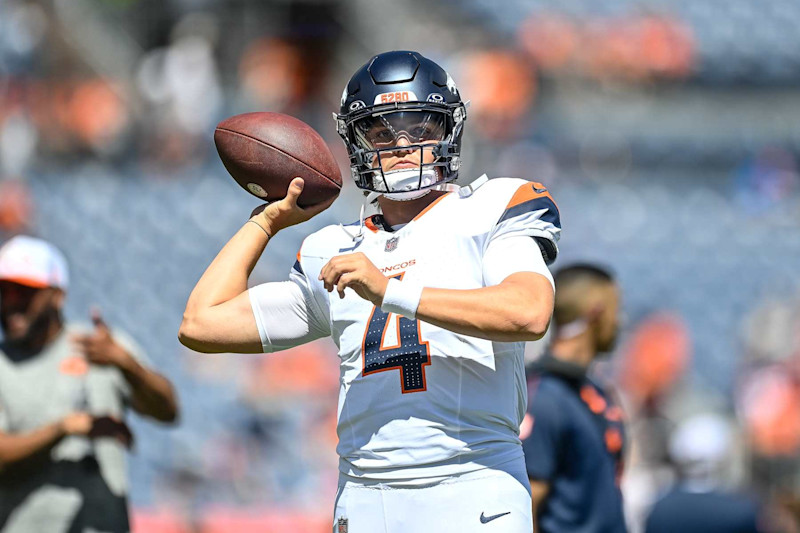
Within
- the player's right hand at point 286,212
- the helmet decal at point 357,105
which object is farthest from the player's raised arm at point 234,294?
the helmet decal at point 357,105

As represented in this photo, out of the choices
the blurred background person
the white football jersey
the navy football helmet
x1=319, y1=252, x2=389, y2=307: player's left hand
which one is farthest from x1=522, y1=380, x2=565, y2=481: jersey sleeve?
x1=319, y1=252, x2=389, y2=307: player's left hand

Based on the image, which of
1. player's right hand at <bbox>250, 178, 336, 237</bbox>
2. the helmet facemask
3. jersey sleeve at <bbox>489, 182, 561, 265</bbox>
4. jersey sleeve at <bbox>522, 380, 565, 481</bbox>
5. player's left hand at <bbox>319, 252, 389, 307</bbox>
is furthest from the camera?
jersey sleeve at <bbox>522, 380, 565, 481</bbox>

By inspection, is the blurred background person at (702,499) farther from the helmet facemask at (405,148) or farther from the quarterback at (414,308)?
the helmet facemask at (405,148)

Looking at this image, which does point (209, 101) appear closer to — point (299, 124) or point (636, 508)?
point (636, 508)

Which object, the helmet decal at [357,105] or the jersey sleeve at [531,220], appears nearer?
the jersey sleeve at [531,220]

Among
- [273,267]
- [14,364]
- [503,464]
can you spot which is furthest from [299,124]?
[273,267]

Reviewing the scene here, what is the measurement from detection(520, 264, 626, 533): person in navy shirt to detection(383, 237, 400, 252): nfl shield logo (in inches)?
47.7

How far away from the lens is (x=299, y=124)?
120 inches

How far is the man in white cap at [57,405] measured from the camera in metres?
4.14

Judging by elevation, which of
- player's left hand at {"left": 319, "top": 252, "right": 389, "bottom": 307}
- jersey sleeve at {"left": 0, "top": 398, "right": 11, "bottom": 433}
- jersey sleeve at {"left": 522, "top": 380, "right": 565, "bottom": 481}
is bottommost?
jersey sleeve at {"left": 522, "top": 380, "right": 565, "bottom": 481}

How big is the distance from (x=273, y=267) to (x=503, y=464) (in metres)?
6.89

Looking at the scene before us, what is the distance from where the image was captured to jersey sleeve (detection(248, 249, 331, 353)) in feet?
9.26

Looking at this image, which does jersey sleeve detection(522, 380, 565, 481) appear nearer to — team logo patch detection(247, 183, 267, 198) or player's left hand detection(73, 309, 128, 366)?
team logo patch detection(247, 183, 267, 198)

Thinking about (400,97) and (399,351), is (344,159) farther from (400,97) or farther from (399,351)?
(399,351)
